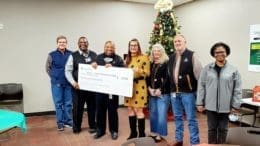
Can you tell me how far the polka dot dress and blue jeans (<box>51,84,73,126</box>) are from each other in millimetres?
1533

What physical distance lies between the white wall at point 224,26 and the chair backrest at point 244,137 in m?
3.09

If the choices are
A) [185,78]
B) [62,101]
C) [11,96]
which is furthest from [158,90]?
[11,96]

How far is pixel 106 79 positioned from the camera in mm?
4508

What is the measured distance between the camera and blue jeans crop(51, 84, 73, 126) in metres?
5.16

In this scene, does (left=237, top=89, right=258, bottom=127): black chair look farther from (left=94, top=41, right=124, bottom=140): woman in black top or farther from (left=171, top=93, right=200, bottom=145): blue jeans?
(left=94, top=41, right=124, bottom=140): woman in black top

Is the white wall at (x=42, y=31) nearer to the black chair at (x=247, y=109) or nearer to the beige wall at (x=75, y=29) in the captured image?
the beige wall at (x=75, y=29)

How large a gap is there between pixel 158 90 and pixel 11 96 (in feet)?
11.6

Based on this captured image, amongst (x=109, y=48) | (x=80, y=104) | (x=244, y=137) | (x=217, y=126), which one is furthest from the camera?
(x=80, y=104)

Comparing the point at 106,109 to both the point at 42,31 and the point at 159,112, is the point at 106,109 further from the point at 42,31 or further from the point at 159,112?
the point at 42,31

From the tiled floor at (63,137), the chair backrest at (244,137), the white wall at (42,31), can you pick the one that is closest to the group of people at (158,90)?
the tiled floor at (63,137)

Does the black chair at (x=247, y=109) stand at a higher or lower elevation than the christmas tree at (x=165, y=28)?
lower

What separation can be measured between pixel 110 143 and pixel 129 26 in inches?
143

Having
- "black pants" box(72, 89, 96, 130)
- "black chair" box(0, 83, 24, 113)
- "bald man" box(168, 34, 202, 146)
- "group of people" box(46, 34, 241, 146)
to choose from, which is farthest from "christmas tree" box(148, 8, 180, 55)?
"black chair" box(0, 83, 24, 113)

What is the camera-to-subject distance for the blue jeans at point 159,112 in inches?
162
